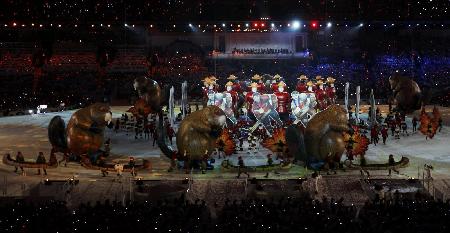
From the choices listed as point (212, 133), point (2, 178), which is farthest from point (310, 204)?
point (2, 178)

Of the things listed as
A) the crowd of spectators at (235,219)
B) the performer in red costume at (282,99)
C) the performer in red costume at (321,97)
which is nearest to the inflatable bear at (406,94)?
the performer in red costume at (321,97)

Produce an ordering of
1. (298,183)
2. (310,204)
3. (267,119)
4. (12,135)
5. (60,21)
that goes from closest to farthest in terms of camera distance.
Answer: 1. (310,204)
2. (298,183)
3. (267,119)
4. (12,135)
5. (60,21)

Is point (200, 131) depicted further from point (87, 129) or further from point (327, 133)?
point (327, 133)

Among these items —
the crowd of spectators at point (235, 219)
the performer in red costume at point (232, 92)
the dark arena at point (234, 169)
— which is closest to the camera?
the crowd of spectators at point (235, 219)

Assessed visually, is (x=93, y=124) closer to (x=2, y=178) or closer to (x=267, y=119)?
(x=2, y=178)

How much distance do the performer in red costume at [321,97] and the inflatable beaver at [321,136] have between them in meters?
9.58

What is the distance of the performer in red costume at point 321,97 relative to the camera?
3014 cm

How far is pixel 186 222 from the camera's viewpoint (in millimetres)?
12648

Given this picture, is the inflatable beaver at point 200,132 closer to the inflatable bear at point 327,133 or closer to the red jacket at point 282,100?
the inflatable bear at point 327,133

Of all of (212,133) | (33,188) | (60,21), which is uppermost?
(60,21)

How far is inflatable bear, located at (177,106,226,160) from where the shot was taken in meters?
20.7

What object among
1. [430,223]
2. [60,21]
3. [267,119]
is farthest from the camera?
[60,21]

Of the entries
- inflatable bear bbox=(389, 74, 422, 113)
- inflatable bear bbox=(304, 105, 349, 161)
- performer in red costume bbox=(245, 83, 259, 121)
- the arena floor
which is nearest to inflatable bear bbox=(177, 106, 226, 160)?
the arena floor

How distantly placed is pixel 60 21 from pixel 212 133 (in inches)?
1288
